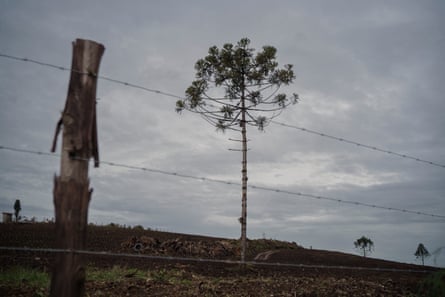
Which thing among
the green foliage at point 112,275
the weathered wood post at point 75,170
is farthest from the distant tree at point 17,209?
the weathered wood post at point 75,170

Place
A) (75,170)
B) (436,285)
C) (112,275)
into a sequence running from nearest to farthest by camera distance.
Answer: (75,170), (436,285), (112,275)

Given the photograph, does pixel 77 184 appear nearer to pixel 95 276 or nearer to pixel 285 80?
pixel 95 276

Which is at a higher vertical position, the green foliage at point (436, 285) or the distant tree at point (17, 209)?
the distant tree at point (17, 209)

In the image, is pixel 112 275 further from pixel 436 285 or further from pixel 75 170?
pixel 436 285

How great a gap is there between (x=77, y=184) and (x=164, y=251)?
12.0 m

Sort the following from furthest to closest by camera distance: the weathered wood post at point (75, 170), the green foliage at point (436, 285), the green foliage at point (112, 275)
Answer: the green foliage at point (112, 275)
the green foliage at point (436, 285)
the weathered wood post at point (75, 170)

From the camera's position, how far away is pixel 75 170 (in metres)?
3.68

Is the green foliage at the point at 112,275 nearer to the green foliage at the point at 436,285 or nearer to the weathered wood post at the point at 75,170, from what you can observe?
the weathered wood post at the point at 75,170

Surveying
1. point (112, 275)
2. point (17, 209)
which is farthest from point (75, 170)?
point (17, 209)

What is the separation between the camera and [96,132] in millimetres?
3922

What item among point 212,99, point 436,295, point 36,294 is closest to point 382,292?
point 436,295

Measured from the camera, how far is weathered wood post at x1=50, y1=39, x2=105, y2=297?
11.8ft

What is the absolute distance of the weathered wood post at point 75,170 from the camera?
3605 millimetres

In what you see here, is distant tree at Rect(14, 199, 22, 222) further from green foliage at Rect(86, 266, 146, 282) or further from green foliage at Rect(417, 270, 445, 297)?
green foliage at Rect(417, 270, 445, 297)
